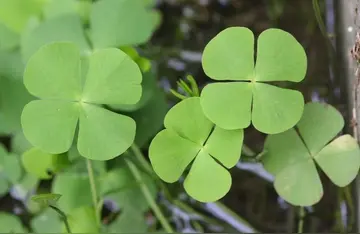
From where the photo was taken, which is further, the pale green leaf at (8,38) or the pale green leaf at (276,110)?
the pale green leaf at (8,38)

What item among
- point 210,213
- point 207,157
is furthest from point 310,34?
point 207,157

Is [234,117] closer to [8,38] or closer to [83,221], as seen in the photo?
[83,221]

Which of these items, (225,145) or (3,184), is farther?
(3,184)

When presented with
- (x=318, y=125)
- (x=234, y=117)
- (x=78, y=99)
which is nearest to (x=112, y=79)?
(x=78, y=99)

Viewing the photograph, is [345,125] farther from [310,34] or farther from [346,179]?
[310,34]

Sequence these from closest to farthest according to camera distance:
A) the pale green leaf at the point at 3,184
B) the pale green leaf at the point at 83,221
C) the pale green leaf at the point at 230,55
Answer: the pale green leaf at the point at 230,55
the pale green leaf at the point at 83,221
the pale green leaf at the point at 3,184

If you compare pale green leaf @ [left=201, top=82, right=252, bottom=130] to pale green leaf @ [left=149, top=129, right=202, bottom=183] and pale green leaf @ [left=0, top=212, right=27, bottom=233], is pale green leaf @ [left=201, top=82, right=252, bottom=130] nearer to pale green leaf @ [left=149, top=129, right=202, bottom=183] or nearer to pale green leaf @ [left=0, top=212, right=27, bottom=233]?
pale green leaf @ [left=149, top=129, right=202, bottom=183]

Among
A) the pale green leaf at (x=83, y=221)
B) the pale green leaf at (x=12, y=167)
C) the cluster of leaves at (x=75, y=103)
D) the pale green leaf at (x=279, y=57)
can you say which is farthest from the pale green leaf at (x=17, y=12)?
the pale green leaf at (x=279, y=57)

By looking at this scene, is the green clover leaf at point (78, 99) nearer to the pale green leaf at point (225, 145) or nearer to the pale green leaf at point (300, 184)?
the pale green leaf at point (225, 145)
